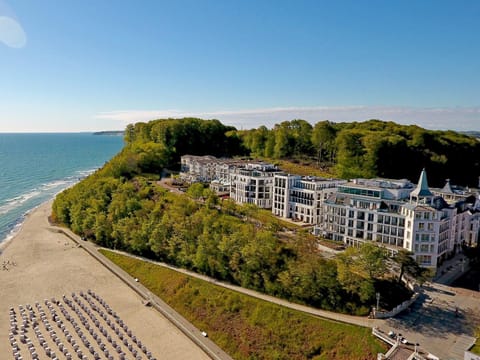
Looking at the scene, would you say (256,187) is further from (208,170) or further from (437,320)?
(437,320)

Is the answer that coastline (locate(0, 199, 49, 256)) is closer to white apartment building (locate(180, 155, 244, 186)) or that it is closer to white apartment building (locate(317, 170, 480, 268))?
white apartment building (locate(180, 155, 244, 186))

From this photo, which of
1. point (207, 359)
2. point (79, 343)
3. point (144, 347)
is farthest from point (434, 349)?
point (79, 343)

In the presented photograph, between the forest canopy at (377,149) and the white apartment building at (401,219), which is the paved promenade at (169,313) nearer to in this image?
the white apartment building at (401,219)

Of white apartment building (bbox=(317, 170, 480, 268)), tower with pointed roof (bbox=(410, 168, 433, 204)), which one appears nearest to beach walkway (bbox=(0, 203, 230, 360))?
white apartment building (bbox=(317, 170, 480, 268))

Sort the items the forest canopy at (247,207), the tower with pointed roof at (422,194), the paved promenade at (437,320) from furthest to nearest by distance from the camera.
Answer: the tower with pointed roof at (422,194)
the forest canopy at (247,207)
the paved promenade at (437,320)

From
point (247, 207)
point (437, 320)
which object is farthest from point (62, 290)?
point (437, 320)

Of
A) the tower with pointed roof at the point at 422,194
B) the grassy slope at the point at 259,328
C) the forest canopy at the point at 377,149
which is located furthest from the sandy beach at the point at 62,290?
the forest canopy at the point at 377,149
